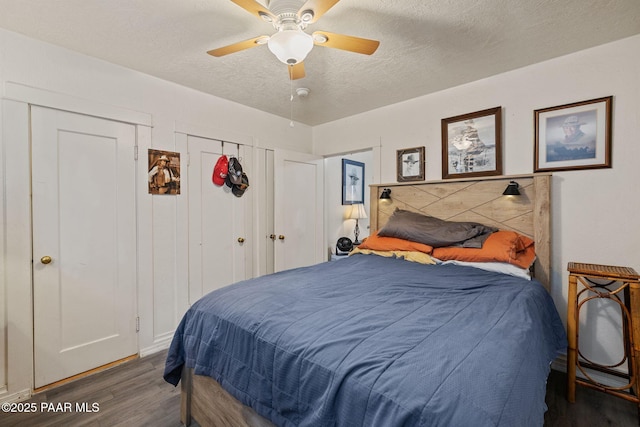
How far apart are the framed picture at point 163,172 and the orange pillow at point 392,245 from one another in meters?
1.98

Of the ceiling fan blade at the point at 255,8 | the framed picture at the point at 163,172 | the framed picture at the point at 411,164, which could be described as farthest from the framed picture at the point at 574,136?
the framed picture at the point at 163,172

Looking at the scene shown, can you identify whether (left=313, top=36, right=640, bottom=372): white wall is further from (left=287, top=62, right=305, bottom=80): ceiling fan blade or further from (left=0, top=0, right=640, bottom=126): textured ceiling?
(left=287, top=62, right=305, bottom=80): ceiling fan blade

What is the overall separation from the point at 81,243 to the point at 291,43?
2.21 meters

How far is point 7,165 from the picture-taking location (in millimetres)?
1958

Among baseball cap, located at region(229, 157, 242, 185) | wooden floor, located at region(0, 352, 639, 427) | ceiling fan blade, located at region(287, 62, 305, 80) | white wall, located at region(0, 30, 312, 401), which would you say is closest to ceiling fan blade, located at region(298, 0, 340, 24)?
ceiling fan blade, located at region(287, 62, 305, 80)

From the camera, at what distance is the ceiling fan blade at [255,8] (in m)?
1.36

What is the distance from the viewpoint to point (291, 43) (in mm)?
1536

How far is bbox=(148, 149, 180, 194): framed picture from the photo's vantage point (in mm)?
2650

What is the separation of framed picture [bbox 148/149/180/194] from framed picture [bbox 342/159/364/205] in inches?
108

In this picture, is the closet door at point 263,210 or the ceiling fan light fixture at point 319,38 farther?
the closet door at point 263,210

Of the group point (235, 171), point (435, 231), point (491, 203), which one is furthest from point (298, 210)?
point (491, 203)

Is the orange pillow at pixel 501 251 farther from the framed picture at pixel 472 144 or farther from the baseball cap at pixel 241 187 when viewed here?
the baseball cap at pixel 241 187

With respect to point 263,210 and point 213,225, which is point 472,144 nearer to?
point 263,210

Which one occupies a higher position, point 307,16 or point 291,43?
point 307,16
